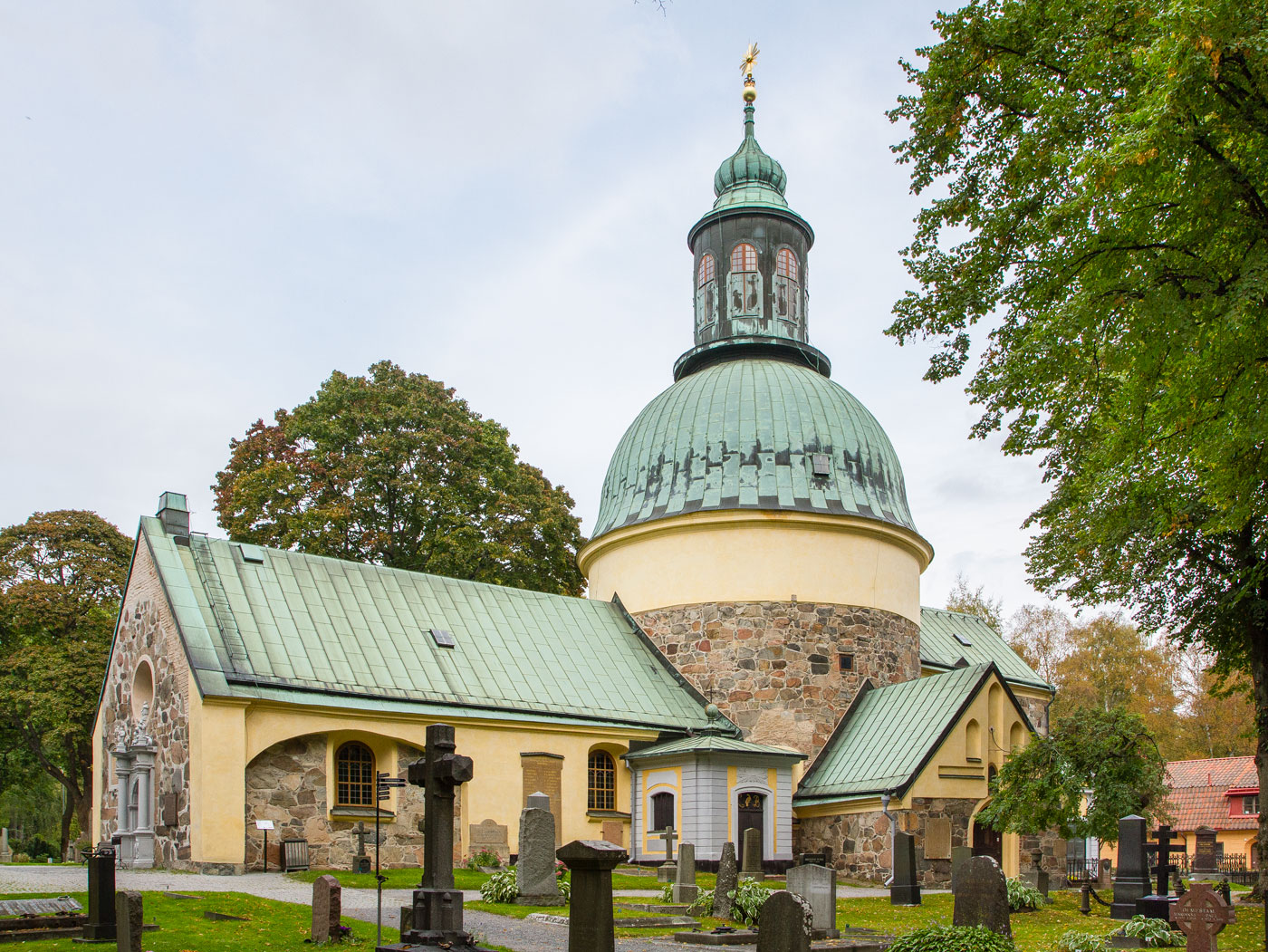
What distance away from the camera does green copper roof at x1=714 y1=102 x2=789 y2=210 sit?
31.3m

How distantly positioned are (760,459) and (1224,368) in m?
17.3

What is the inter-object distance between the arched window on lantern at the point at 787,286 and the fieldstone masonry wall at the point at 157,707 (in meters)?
16.8

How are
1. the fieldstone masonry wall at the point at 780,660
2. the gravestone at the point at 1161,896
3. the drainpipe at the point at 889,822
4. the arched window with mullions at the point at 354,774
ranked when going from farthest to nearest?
1. the fieldstone masonry wall at the point at 780,660
2. the drainpipe at the point at 889,822
3. the arched window with mullions at the point at 354,774
4. the gravestone at the point at 1161,896

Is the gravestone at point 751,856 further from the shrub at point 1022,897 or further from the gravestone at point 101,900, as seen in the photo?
the gravestone at point 101,900

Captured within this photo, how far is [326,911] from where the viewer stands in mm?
11023

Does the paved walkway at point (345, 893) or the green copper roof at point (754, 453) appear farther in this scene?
the green copper roof at point (754, 453)

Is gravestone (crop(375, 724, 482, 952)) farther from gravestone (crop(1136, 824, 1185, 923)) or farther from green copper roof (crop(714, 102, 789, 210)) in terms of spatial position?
green copper roof (crop(714, 102, 789, 210))

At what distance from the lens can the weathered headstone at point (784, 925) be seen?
26.8ft

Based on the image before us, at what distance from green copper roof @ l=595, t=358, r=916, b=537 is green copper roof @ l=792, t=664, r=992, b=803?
423 centimetres

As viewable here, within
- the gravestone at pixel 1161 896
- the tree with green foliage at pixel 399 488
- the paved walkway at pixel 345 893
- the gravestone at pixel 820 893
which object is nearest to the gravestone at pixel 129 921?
the paved walkway at pixel 345 893

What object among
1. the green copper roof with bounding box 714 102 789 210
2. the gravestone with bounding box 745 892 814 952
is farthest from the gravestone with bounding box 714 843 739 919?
the green copper roof with bounding box 714 102 789 210

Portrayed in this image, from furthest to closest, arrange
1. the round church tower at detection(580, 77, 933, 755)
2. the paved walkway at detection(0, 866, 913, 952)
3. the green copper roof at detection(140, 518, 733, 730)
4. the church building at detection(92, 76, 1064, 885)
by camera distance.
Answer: the round church tower at detection(580, 77, 933, 755)
the green copper roof at detection(140, 518, 733, 730)
the church building at detection(92, 76, 1064, 885)
the paved walkway at detection(0, 866, 913, 952)

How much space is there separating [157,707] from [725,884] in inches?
433

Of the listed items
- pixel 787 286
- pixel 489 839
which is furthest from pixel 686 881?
pixel 787 286
